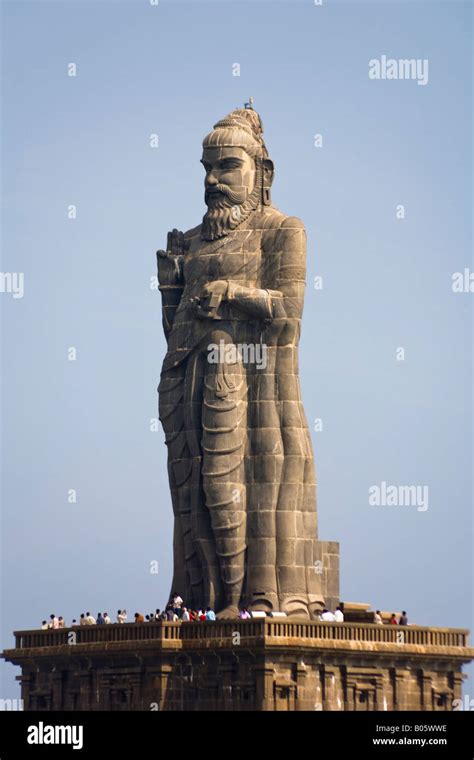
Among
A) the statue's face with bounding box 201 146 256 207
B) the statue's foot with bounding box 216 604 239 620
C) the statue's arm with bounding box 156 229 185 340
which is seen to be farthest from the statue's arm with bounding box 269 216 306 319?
the statue's foot with bounding box 216 604 239 620

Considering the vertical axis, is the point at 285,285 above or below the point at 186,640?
above

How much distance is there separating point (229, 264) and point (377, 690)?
1071 cm

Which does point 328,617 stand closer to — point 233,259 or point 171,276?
point 233,259

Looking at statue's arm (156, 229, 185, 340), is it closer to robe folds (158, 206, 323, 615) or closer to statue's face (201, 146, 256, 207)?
robe folds (158, 206, 323, 615)

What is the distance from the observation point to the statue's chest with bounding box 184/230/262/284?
9425cm

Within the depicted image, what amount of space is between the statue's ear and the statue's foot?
9.76m

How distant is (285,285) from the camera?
308ft

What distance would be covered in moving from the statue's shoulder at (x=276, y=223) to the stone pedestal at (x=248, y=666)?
9609 mm

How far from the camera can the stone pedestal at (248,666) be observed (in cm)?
9081

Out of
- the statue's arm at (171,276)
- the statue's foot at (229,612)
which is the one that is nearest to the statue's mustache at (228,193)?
the statue's arm at (171,276)

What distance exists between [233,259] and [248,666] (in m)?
10.1
